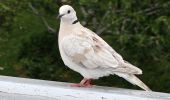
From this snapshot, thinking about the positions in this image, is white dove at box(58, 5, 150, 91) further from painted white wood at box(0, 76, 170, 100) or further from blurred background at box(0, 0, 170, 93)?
blurred background at box(0, 0, 170, 93)

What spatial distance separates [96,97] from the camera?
13.5ft

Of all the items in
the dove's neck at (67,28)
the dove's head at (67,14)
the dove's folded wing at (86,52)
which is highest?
the dove's head at (67,14)

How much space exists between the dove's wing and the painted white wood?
0.87 feet

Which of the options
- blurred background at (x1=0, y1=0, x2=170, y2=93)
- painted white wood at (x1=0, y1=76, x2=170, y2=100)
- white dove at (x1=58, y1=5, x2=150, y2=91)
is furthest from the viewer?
blurred background at (x1=0, y1=0, x2=170, y2=93)

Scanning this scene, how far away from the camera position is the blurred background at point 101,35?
21.3 ft

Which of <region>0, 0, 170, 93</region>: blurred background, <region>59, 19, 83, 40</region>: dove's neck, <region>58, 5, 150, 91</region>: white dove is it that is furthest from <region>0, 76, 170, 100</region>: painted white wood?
<region>0, 0, 170, 93</region>: blurred background

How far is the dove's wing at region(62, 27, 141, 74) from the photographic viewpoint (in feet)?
15.0

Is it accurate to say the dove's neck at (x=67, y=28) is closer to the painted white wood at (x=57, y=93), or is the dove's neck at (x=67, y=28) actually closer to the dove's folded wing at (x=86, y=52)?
the dove's folded wing at (x=86, y=52)

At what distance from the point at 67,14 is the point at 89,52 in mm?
359

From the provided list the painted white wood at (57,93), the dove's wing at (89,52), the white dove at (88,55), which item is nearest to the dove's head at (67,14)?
the white dove at (88,55)

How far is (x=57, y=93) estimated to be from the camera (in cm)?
421

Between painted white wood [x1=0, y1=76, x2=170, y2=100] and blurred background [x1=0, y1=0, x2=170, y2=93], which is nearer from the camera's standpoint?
painted white wood [x1=0, y1=76, x2=170, y2=100]

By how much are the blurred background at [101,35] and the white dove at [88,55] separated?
1.20 meters

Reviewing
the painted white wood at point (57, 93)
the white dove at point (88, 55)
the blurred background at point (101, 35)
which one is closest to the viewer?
the painted white wood at point (57, 93)
